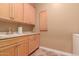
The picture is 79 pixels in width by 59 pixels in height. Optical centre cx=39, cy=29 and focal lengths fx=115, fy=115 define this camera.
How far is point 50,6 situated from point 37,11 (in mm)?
558

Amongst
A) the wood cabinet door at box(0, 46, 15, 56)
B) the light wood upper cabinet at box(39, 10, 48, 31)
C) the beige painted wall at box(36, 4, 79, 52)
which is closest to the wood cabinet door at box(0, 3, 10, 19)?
the wood cabinet door at box(0, 46, 15, 56)

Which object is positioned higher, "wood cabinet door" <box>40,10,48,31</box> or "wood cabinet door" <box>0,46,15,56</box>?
"wood cabinet door" <box>40,10,48,31</box>

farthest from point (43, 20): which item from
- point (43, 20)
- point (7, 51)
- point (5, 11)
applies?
point (7, 51)

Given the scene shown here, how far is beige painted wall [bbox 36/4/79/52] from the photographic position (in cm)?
342

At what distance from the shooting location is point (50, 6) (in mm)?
4055

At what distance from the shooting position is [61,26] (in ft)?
12.2

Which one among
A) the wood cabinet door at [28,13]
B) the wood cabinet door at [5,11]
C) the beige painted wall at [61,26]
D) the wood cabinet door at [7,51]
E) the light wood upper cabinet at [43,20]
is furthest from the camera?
the light wood upper cabinet at [43,20]

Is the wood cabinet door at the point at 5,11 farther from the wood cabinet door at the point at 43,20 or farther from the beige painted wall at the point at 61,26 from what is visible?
the wood cabinet door at the point at 43,20

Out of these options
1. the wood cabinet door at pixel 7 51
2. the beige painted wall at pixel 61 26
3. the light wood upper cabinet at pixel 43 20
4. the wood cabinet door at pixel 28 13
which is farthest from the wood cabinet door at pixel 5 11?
the light wood upper cabinet at pixel 43 20

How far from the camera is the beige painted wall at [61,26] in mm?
3420

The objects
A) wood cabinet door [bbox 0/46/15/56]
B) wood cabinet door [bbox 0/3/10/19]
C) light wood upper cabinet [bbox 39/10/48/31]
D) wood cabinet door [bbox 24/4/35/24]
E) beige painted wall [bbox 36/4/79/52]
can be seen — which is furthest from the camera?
light wood upper cabinet [bbox 39/10/48/31]

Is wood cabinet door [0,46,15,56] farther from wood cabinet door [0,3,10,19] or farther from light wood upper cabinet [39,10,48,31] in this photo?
light wood upper cabinet [39,10,48,31]

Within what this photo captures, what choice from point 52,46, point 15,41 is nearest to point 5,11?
point 15,41

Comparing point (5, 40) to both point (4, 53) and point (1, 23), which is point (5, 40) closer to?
point (4, 53)
